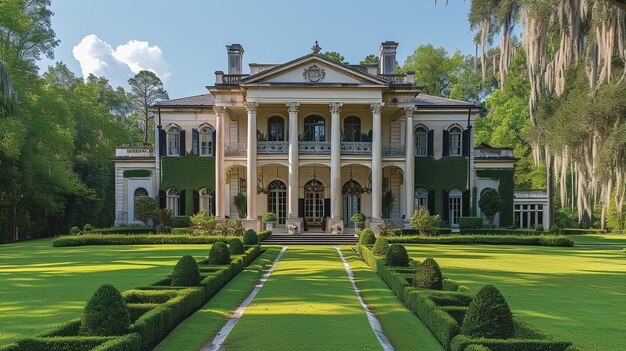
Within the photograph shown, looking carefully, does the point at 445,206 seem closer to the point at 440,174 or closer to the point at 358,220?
the point at 440,174

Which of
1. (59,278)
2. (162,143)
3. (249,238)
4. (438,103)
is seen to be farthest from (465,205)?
(59,278)

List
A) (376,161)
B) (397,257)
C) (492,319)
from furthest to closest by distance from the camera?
(376,161) → (397,257) → (492,319)

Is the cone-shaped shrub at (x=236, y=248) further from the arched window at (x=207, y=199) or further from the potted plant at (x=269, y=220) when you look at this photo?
the arched window at (x=207, y=199)

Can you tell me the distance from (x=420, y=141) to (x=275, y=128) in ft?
35.6

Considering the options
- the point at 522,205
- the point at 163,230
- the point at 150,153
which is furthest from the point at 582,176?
the point at 150,153

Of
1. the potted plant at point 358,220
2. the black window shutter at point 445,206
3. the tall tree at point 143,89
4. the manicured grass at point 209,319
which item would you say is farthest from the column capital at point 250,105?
the tall tree at point 143,89

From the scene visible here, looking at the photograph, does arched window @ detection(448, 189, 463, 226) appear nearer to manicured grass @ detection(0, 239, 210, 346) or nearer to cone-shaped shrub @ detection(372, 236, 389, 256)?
cone-shaped shrub @ detection(372, 236, 389, 256)

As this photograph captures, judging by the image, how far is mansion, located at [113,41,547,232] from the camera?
32.8 meters

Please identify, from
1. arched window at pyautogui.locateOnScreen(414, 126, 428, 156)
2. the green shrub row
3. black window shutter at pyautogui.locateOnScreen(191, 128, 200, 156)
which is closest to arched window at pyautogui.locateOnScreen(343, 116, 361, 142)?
arched window at pyautogui.locateOnScreen(414, 126, 428, 156)

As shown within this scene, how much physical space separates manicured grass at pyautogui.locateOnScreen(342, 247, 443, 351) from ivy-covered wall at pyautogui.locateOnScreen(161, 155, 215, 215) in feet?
74.7

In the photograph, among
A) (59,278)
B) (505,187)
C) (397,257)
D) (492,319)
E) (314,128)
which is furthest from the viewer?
(505,187)

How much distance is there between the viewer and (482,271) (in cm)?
1677

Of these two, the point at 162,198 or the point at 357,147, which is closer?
the point at 357,147

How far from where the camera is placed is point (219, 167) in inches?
1337
